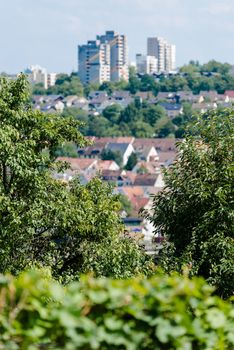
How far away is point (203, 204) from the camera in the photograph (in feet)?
45.1

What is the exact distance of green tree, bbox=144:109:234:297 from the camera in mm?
12867

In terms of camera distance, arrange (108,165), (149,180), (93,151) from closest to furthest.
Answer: (149,180) → (108,165) → (93,151)

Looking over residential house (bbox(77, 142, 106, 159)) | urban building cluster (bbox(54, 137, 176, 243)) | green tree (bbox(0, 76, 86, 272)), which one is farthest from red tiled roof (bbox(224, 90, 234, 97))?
green tree (bbox(0, 76, 86, 272))

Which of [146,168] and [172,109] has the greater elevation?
[172,109]

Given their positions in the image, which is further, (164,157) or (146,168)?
(164,157)

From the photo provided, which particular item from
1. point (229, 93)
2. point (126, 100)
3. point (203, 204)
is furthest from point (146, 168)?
point (203, 204)

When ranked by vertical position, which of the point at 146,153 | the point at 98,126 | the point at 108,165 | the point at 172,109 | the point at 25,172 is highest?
the point at 172,109

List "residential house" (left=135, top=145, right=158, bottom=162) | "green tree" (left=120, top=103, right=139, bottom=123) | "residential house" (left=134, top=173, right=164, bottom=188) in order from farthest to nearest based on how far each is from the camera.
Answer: "green tree" (left=120, top=103, right=139, bottom=123), "residential house" (left=135, top=145, right=158, bottom=162), "residential house" (left=134, top=173, right=164, bottom=188)

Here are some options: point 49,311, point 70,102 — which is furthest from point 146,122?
point 49,311

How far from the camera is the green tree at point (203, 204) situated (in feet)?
42.2

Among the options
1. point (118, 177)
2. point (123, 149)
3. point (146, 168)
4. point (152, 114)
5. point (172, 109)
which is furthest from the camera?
point (172, 109)

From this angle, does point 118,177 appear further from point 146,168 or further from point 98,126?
point 98,126

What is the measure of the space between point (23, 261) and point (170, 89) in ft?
578

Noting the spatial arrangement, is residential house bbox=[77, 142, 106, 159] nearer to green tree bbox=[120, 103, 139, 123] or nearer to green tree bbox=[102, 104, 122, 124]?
green tree bbox=[120, 103, 139, 123]
